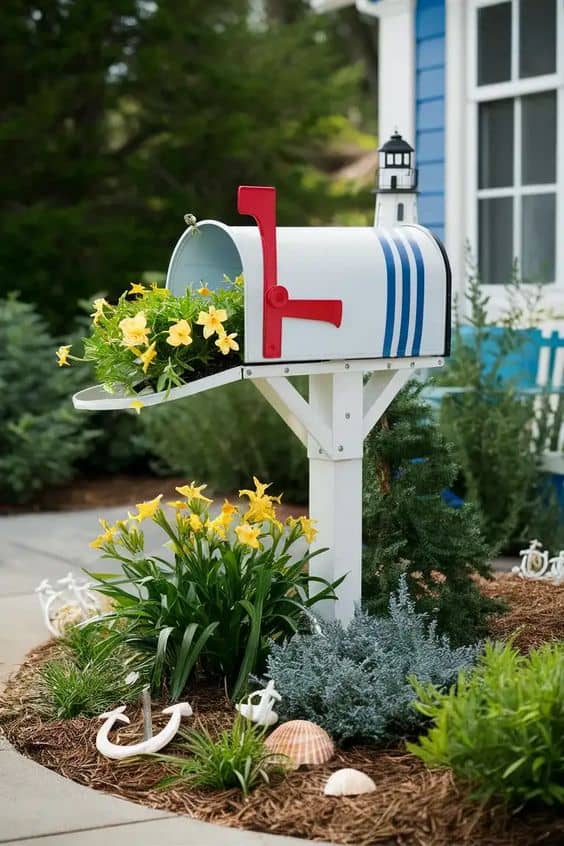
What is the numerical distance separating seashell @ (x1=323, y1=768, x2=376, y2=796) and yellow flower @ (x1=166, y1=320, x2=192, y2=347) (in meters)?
1.21

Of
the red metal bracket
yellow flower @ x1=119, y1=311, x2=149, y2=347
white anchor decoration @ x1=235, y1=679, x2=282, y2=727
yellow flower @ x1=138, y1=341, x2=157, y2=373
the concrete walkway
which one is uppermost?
the red metal bracket

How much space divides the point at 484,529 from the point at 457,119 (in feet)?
8.96

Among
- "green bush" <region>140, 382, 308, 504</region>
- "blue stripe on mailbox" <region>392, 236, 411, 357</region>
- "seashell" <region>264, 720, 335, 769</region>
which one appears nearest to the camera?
"seashell" <region>264, 720, 335, 769</region>

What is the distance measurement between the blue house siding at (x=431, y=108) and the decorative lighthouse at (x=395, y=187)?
306 centimetres

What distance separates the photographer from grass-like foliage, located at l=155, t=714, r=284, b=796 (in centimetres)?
318

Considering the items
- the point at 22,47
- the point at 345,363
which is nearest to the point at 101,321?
the point at 345,363

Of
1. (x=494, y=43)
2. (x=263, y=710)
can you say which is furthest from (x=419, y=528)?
(x=494, y=43)

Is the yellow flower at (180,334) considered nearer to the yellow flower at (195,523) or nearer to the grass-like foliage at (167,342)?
the grass-like foliage at (167,342)

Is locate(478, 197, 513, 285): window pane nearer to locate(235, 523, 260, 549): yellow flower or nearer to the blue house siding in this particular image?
the blue house siding

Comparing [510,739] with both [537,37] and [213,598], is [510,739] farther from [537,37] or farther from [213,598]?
[537,37]

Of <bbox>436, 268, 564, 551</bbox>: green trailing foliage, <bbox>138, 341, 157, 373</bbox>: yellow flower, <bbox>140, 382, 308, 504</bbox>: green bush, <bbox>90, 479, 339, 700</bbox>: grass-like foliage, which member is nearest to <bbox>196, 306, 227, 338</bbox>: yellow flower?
<bbox>138, 341, 157, 373</bbox>: yellow flower

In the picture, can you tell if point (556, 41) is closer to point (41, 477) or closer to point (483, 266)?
point (483, 266)

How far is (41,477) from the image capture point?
8070mm

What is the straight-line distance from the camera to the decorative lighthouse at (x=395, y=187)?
14.5ft
